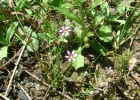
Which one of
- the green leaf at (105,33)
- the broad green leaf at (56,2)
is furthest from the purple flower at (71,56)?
the broad green leaf at (56,2)

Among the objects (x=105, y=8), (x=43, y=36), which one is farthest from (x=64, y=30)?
(x=105, y=8)

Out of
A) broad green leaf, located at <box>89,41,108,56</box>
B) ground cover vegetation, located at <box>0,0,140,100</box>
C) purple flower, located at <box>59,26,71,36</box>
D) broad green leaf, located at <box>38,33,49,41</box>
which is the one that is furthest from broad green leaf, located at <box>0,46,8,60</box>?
broad green leaf, located at <box>89,41,108,56</box>

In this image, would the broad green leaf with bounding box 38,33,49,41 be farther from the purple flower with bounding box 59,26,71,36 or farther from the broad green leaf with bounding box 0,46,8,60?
the broad green leaf with bounding box 0,46,8,60

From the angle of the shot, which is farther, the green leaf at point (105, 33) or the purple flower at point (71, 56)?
the green leaf at point (105, 33)

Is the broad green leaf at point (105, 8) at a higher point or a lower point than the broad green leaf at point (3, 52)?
higher

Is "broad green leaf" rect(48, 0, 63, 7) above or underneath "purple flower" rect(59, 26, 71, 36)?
above

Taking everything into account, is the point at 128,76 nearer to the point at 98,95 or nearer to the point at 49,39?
the point at 98,95

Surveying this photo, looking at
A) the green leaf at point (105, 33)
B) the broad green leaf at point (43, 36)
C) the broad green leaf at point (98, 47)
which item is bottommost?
the broad green leaf at point (98, 47)

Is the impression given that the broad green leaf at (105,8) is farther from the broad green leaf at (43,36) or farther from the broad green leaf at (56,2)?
the broad green leaf at (43,36)

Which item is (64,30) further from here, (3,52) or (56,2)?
(3,52)
